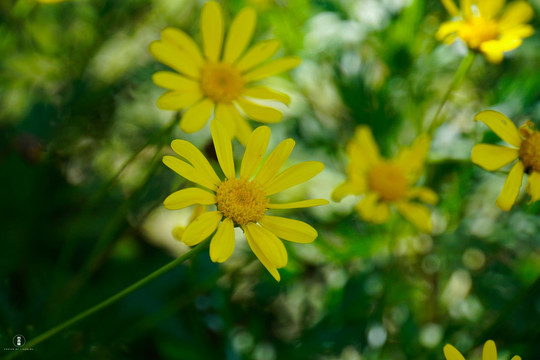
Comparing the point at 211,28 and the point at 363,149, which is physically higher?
the point at 211,28

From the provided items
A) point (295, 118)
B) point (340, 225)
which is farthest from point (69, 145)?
point (340, 225)

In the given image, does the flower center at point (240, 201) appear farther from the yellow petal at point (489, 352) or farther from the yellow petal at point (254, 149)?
the yellow petal at point (489, 352)

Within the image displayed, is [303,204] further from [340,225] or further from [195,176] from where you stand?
[340,225]

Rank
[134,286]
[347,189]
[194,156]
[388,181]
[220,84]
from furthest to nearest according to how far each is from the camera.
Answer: [388,181] < [347,189] < [220,84] < [194,156] < [134,286]

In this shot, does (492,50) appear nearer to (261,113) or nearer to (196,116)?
(261,113)

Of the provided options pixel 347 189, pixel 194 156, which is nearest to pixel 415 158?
pixel 347 189

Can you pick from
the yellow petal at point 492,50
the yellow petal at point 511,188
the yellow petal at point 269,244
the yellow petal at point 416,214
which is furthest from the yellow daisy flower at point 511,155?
the yellow petal at point 269,244

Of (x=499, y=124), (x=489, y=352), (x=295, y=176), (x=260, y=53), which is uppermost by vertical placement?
(x=260, y=53)
